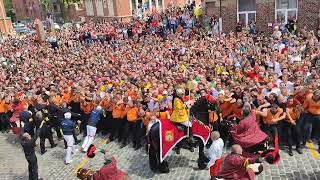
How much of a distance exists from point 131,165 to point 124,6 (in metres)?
32.7

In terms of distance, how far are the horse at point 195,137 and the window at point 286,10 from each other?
43.5 ft

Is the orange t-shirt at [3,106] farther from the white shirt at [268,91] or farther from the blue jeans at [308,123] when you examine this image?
the blue jeans at [308,123]

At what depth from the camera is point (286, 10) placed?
20.7m

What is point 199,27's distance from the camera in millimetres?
23172

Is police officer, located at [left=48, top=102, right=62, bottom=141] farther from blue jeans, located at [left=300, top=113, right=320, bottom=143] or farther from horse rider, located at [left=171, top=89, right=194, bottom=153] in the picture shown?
blue jeans, located at [left=300, top=113, right=320, bottom=143]

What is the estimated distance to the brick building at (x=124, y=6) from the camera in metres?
40.7

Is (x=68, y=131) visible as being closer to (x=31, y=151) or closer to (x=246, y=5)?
(x=31, y=151)

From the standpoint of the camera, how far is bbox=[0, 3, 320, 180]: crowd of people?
31.9 ft

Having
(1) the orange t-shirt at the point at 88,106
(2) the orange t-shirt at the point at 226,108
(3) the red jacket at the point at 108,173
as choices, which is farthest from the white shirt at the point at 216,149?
(1) the orange t-shirt at the point at 88,106

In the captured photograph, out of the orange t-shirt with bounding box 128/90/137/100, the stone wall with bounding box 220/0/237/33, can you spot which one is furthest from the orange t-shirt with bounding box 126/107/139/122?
the stone wall with bounding box 220/0/237/33

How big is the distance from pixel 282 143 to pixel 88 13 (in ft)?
142

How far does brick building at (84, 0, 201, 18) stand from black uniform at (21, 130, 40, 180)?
107 feet

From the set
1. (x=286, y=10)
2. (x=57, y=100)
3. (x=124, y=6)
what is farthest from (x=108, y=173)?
(x=124, y=6)

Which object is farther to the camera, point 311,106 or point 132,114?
point 132,114
